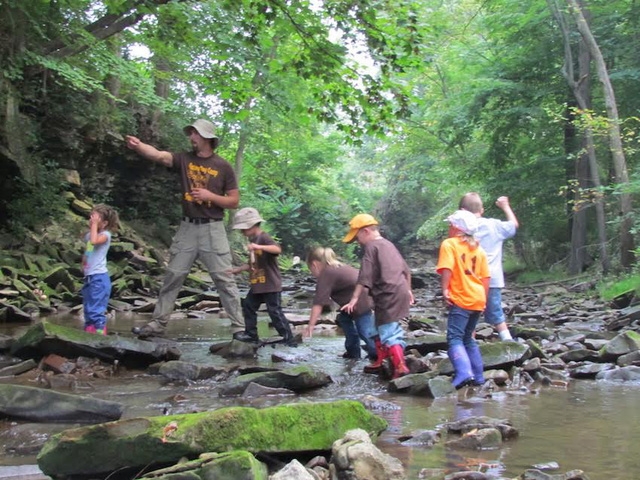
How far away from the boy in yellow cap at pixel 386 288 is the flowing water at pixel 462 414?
398 mm

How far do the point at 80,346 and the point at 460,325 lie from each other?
357cm

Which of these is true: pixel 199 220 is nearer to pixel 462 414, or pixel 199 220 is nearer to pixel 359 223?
pixel 359 223

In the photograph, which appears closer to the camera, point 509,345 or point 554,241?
point 509,345

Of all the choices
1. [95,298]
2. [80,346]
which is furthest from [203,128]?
[80,346]

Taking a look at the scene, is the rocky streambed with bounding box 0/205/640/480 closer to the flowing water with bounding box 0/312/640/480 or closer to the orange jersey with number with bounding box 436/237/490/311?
the flowing water with bounding box 0/312/640/480

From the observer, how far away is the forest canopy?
9234 mm

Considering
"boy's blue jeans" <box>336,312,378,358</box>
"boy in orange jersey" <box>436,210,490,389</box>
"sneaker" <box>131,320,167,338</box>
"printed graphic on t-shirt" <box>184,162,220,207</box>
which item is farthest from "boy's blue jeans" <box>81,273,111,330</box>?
"boy in orange jersey" <box>436,210,490,389</box>

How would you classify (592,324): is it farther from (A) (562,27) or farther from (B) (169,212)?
(B) (169,212)

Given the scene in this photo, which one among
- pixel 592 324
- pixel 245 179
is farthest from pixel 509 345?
pixel 245 179

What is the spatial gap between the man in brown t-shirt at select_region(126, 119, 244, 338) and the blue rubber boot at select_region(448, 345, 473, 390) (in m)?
3.42

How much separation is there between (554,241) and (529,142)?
4.23 m

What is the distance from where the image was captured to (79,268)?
13.8m

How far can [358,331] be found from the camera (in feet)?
23.0

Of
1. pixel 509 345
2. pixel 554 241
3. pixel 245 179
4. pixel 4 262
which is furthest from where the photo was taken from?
pixel 245 179
